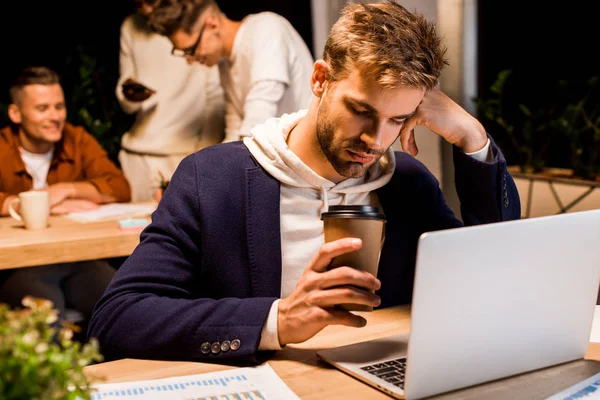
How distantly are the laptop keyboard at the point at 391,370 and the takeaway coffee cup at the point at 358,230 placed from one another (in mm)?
154

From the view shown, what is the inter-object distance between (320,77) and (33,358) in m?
0.99

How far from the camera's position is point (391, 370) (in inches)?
41.3

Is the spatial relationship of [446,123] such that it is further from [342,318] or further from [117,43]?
[117,43]

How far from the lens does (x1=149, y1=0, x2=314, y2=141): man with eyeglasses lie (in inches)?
131

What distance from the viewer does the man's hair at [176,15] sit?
12.2 ft

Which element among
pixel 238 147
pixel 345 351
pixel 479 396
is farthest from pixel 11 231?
pixel 479 396

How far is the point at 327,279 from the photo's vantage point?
1013 mm

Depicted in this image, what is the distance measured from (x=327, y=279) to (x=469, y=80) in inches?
74.1

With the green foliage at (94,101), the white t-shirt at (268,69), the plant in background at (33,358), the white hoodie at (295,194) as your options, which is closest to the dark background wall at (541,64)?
the white t-shirt at (268,69)

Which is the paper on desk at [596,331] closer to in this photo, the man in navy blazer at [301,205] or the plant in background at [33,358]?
the man in navy blazer at [301,205]

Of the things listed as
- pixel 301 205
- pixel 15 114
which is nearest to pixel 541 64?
pixel 15 114

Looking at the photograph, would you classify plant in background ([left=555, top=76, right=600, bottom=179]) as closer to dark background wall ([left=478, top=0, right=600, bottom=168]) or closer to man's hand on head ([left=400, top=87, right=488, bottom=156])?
dark background wall ([left=478, top=0, right=600, bottom=168])

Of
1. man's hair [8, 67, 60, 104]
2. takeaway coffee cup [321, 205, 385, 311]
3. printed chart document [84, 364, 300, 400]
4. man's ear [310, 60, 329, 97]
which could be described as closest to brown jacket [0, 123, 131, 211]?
man's hair [8, 67, 60, 104]

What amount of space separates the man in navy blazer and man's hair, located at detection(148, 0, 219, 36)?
2.32m
